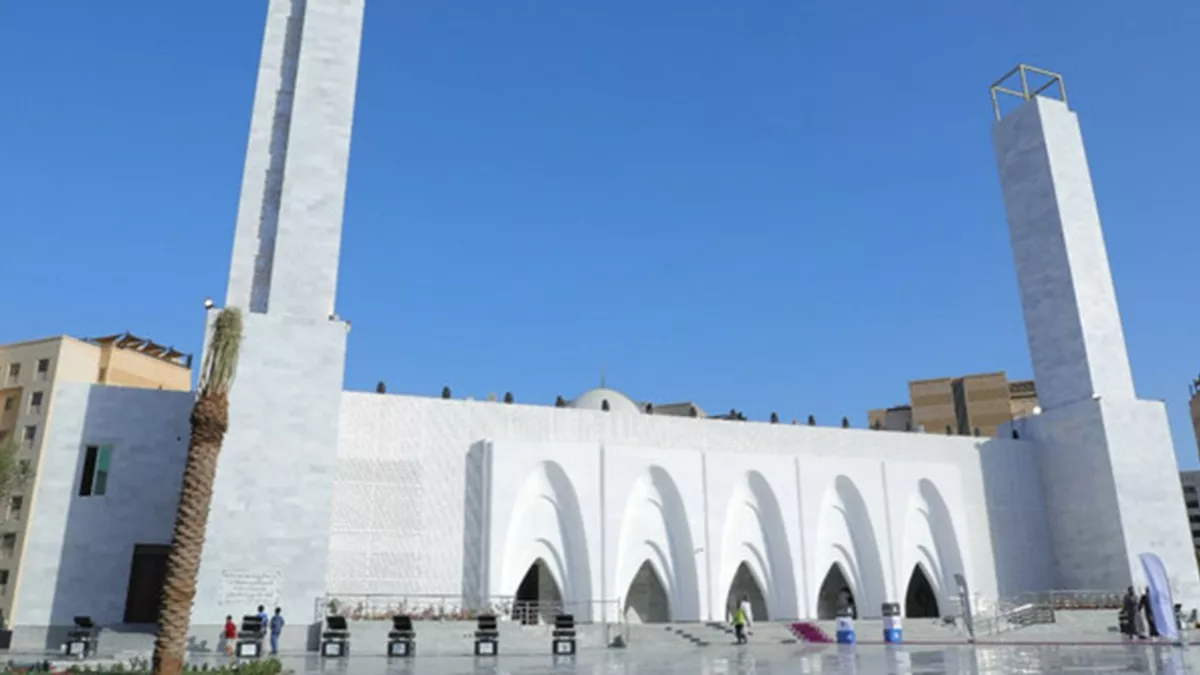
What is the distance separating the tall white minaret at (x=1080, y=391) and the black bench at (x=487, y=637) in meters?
22.4

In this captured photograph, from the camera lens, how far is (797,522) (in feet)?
98.2

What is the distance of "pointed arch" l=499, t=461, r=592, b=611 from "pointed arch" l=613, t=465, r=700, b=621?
4.59ft

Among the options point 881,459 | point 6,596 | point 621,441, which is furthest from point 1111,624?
point 6,596

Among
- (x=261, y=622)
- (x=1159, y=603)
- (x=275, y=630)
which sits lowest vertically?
(x=275, y=630)

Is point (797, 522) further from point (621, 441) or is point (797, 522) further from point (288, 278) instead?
point (288, 278)

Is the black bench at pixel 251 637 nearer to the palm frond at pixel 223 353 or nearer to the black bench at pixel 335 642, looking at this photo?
the black bench at pixel 335 642

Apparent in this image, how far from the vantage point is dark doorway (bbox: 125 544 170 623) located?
23109 millimetres

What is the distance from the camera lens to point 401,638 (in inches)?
771

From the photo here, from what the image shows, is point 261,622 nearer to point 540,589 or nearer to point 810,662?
point 540,589

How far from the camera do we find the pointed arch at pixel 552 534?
26656 mm

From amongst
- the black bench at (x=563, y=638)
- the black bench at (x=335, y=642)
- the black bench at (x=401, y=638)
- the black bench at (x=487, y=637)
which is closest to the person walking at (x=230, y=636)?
the black bench at (x=335, y=642)

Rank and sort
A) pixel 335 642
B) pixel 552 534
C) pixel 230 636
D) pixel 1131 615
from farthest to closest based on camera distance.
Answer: pixel 552 534
pixel 1131 615
pixel 230 636
pixel 335 642

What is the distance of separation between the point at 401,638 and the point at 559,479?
8.79 meters

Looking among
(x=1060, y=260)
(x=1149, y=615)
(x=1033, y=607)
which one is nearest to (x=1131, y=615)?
(x=1149, y=615)
